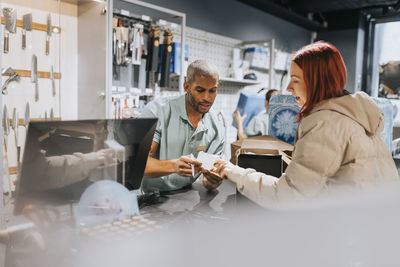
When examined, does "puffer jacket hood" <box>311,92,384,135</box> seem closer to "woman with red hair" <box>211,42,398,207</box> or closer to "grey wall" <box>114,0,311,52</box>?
"woman with red hair" <box>211,42,398,207</box>

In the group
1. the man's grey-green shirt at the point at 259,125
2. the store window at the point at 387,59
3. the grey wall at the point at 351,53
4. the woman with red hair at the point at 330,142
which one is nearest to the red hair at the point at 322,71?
the woman with red hair at the point at 330,142

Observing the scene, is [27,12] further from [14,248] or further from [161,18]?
[14,248]

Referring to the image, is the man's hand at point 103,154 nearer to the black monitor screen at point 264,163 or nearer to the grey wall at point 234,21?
the black monitor screen at point 264,163

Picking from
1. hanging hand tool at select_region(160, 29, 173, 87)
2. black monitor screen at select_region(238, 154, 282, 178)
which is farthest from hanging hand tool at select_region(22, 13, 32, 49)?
black monitor screen at select_region(238, 154, 282, 178)

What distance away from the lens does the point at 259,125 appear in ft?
15.0

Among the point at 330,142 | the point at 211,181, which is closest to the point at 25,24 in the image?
the point at 211,181

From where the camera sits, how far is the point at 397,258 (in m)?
0.54

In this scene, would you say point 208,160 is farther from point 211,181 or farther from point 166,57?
point 166,57

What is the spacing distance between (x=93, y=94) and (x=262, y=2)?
12.0 feet

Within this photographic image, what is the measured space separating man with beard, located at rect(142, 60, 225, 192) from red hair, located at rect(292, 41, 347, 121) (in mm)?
894

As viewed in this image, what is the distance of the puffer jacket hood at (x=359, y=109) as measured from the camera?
1270mm

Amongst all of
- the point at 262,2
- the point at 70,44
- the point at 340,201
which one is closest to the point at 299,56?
the point at 340,201

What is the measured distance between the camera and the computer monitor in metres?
1.06

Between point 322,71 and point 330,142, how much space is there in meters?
0.31
